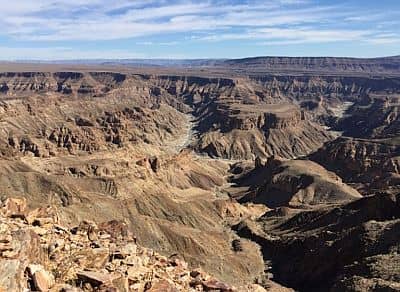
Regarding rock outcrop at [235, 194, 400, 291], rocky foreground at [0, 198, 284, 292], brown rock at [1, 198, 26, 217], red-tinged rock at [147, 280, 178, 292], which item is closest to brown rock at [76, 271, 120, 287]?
rocky foreground at [0, 198, 284, 292]

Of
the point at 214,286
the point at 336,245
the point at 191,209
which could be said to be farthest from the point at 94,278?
the point at 191,209

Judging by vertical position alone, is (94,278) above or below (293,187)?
above

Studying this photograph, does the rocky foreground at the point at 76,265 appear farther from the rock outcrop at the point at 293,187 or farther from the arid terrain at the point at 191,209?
the rock outcrop at the point at 293,187

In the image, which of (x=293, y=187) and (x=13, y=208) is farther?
(x=293, y=187)

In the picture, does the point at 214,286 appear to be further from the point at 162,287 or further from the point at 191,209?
the point at 191,209

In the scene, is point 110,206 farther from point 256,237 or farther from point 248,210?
point 248,210

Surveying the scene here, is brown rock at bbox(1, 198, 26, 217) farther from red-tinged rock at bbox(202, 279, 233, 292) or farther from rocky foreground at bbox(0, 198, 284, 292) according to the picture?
red-tinged rock at bbox(202, 279, 233, 292)

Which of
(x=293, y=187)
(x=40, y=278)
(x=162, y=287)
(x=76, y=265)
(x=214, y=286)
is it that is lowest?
(x=293, y=187)

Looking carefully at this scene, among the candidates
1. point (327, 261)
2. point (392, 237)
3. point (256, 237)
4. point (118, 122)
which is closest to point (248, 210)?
point (256, 237)

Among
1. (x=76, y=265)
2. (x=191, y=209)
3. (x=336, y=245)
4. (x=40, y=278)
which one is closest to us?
(x=40, y=278)

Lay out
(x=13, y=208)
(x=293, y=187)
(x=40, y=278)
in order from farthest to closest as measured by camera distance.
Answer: (x=293, y=187) < (x=13, y=208) < (x=40, y=278)
